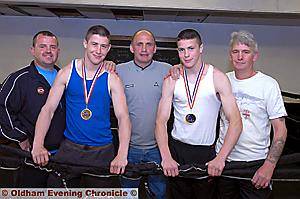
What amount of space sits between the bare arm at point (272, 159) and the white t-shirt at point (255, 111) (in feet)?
0.21

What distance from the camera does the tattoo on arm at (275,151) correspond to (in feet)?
6.78

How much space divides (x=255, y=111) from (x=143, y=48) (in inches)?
35.3

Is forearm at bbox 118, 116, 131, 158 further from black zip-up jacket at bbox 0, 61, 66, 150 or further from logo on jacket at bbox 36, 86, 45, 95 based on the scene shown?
logo on jacket at bbox 36, 86, 45, 95

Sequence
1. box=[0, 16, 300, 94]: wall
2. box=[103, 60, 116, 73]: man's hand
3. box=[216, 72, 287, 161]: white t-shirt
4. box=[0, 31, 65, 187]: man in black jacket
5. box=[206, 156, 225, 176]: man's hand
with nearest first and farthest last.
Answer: box=[206, 156, 225, 176]: man's hand < box=[216, 72, 287, 161]: white t-shirt < box=[103, 60, 116, 73]: man's hand < box=[0, 31, 65, 187]: man in black jacket < box=[0, 16, 300, 94]: wall

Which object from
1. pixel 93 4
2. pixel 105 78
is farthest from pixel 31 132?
pixel 93 4

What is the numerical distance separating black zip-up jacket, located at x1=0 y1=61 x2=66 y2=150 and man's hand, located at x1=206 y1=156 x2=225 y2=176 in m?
0.96

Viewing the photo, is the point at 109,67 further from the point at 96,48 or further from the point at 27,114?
the point at 27,114

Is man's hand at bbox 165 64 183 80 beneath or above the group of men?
above

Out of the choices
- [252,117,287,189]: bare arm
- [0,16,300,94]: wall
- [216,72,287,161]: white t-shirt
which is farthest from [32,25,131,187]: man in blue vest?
[0,16,300,94]: wall

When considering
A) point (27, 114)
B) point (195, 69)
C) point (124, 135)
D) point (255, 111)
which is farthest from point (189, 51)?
point (27, 114)

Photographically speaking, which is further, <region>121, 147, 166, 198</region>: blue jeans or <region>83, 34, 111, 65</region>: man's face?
<region>121, 147, 166, 198</region>: blue jeans

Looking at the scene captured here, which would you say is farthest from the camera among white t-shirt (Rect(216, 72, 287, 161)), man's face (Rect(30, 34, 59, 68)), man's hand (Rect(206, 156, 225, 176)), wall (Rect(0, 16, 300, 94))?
wall (Rect(0, 16, 300, 94))

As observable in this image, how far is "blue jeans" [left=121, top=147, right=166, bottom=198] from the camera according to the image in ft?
7.88

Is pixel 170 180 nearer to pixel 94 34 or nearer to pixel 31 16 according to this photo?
pixel 94 34
